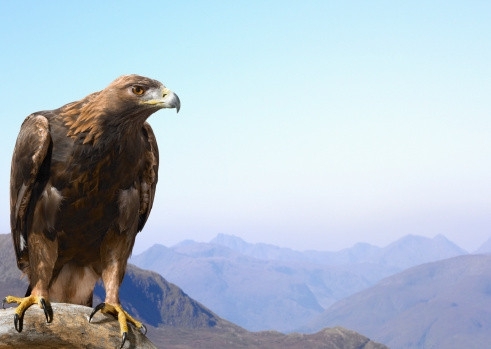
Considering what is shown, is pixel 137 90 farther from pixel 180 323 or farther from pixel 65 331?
pixel 180 323

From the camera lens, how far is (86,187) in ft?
20.7

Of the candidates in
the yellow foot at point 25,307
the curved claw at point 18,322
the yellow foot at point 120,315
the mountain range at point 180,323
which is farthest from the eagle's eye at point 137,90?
the mountain range at point 180,323

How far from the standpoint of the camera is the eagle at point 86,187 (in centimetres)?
618

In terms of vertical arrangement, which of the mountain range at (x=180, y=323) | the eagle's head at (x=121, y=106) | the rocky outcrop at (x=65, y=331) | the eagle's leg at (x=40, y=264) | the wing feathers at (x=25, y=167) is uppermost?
the eagle's head at (x=121, y=106)

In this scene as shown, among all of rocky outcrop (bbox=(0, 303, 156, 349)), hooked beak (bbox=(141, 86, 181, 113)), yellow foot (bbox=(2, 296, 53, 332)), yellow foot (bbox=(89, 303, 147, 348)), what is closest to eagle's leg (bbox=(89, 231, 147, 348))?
yellow foot (bbox=(89, 303, 147, 348))

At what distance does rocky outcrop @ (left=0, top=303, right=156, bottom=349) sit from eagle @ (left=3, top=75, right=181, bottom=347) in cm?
7

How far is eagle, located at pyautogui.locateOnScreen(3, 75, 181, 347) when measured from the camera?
6.18 meters

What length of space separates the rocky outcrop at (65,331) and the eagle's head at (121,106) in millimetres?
1808

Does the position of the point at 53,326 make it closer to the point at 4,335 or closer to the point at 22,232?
the point at 4,335

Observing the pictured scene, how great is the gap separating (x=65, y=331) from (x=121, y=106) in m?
2.34

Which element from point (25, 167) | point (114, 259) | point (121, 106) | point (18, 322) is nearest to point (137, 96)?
point (121, 106)

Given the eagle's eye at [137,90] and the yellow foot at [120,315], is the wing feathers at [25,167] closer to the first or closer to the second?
the eagle's eye at [137,90]

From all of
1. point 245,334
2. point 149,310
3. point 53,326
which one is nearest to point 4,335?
point 53,326

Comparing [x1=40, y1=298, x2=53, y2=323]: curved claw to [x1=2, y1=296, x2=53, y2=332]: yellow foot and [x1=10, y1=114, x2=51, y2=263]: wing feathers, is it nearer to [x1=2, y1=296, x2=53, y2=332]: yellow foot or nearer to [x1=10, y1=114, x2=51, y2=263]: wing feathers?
[x1=2, y1=296, x2=53, y2=332]: yellow foot
